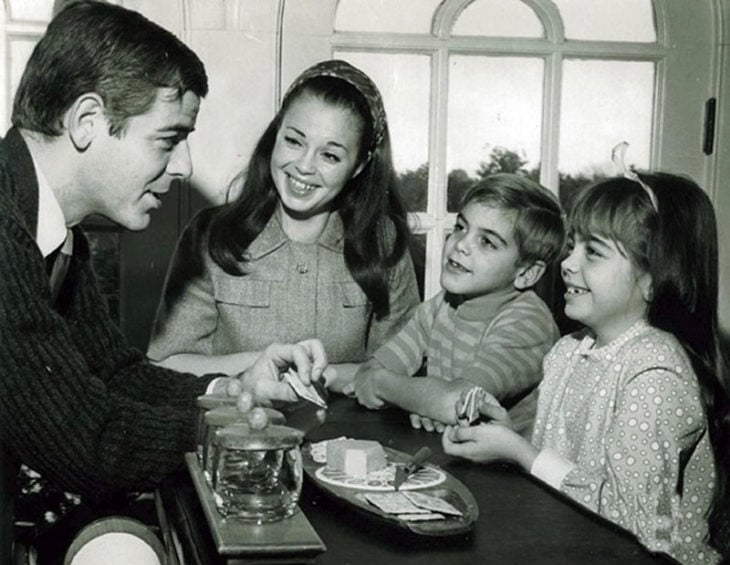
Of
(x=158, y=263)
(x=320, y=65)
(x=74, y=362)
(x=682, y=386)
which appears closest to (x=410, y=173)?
(x=320, y=65)

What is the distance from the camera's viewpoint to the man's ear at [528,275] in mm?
1676

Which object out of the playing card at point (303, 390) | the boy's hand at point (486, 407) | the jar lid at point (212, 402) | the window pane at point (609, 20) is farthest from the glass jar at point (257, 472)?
the window pane at point (609, 20)

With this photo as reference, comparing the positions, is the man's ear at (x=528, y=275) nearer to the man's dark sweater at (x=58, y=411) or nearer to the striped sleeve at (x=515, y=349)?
the striped sleeve at (x=515, y=349)

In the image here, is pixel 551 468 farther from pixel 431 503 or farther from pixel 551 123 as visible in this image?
pixel 551 123

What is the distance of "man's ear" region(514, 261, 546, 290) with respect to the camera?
168cm

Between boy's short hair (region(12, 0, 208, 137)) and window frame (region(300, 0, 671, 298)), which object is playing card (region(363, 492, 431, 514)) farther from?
window frame (region(300, 0, 671, 298))

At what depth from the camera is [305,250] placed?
1808 millimetres

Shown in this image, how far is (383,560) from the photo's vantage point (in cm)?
75

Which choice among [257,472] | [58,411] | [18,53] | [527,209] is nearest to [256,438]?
[257,472]

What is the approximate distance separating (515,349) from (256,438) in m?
0.89

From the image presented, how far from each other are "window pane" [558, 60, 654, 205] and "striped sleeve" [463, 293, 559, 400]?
44cm

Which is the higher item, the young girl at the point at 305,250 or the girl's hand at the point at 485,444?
the young girl at the point at 305,250

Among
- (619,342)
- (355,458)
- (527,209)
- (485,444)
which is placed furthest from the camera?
(527,209)

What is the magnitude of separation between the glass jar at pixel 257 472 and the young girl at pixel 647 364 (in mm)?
529
